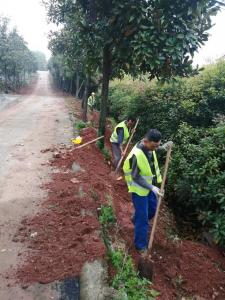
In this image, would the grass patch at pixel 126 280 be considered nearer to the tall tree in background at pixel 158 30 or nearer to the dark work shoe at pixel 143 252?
the dark work shoe at pixel 143 252

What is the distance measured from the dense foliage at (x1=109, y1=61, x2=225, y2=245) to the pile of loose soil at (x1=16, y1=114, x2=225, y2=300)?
23.3 inches

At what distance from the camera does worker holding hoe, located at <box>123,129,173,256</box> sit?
4953 millimetres

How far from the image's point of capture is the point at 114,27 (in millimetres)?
7926

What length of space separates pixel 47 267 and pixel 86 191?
8.23ft

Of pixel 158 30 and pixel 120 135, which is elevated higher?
pixel 158 30

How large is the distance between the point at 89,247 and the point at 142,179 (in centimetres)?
121

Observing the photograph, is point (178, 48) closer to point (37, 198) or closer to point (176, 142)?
point (176, 142)

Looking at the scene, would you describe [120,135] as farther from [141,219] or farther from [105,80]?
[141,219]

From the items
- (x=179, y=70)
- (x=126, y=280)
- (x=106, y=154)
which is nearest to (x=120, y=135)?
(x=106, y=154)

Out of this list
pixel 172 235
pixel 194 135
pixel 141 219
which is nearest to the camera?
pixel 141 219

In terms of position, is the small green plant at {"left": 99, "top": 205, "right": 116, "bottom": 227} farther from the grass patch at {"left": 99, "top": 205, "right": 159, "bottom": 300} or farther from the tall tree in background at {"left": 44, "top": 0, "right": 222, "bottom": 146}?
the tall tree in background at {"left": 44, "top": 0, "right": 222, "bottom": 146}

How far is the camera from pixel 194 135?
8.48 meters

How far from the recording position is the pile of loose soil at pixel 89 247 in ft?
15.3

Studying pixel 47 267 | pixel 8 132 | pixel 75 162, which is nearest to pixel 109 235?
pixel 47 267
